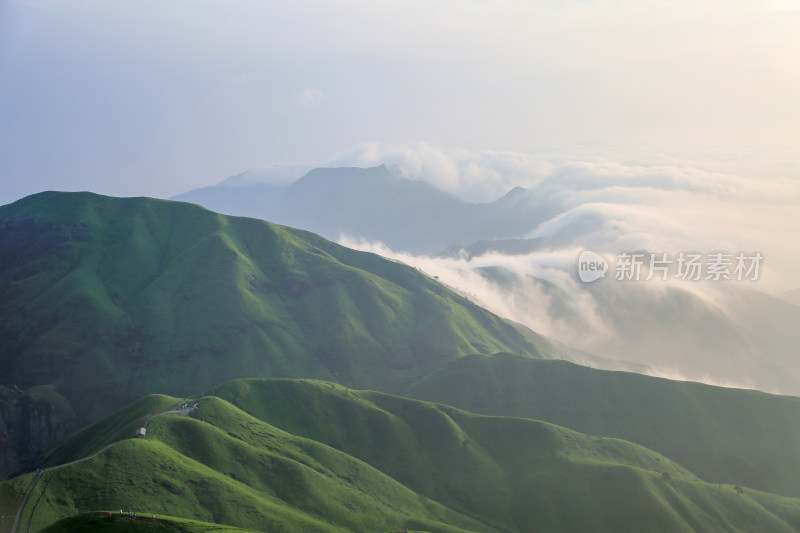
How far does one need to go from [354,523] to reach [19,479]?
3483 inches

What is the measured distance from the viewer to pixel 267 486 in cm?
18512

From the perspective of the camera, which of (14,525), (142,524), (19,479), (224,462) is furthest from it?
(224,462)

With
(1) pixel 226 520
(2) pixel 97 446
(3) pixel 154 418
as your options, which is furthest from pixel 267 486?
(2) pixel 97 446

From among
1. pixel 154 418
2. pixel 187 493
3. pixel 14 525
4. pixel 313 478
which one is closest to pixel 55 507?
pixel 14 525

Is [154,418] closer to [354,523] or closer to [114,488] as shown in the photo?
[114,488]

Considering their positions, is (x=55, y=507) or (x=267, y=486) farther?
(x=267, y=486)

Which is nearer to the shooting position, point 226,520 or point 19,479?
point 19,479

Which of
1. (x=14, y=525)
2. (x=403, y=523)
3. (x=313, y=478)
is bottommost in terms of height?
(x=403, y=523)

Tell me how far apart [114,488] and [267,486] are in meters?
46.7

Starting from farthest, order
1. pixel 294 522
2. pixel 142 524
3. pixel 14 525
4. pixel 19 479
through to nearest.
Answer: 1. pixel 294 522
2. pixel 19 479
3. pixel 14 525
4. pixel 142 524

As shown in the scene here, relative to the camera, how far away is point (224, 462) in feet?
606

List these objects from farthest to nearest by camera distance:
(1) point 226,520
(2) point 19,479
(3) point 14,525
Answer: (1) point 226,520 → (2) point 19,479 → (3) point 14,525

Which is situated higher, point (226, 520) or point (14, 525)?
point (14, 525)

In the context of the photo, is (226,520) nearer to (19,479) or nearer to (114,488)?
(114,488)
